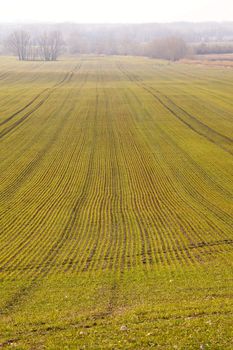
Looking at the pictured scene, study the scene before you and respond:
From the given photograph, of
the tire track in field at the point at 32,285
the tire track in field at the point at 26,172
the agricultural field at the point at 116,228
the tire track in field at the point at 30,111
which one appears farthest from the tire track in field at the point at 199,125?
the tire track in field at the point at 32,285

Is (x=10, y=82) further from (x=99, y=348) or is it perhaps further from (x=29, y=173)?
(x=99, y=348)

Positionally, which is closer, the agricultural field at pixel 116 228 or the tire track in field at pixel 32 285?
the agricultural field at pixel 116 228

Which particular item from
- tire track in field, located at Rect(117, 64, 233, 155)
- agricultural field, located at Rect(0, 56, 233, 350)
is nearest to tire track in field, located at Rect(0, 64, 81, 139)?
agricultural field, located at Rect(0, 56, 233, 350)

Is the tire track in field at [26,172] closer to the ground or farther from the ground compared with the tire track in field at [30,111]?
closer to the ground

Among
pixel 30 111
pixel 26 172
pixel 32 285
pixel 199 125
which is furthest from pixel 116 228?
pixel 30 111

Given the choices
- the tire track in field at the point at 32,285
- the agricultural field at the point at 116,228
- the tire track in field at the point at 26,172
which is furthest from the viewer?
the tire track in field at the point at 26,172

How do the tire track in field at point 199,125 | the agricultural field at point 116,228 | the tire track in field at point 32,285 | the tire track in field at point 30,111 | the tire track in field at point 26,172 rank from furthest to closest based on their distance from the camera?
the tire track in field at point 30,111, the tire track in field at point 199,125, the tire track in field at point 26,172, the tire track in field at point 32,285, the agricultural field at point 116,228

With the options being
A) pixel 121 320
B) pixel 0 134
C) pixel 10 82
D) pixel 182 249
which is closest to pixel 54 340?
pixel 121 320

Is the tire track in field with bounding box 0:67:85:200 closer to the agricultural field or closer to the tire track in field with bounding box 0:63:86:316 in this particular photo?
the agricultural field

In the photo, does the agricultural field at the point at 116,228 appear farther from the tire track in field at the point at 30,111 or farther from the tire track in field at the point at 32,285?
the tire track in field at the point at 30,111
